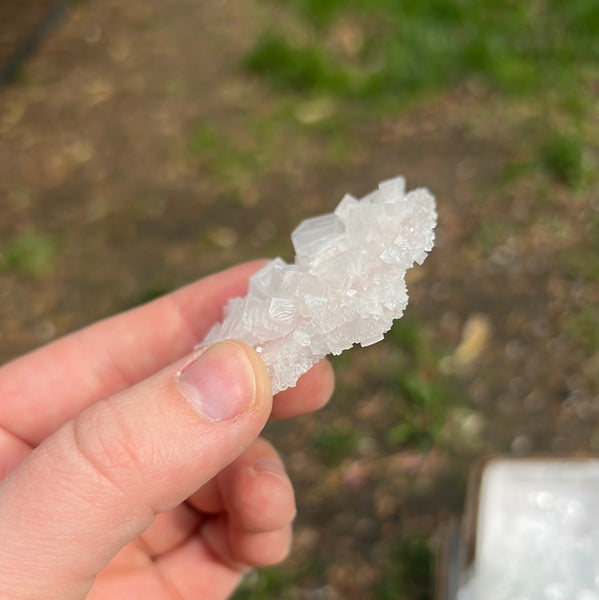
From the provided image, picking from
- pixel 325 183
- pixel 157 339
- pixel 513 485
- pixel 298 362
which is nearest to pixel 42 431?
pixel 157 339

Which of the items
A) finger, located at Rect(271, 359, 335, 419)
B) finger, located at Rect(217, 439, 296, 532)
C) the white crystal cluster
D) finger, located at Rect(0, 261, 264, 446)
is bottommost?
finger, located at Rect(217, 439, 296, 532)

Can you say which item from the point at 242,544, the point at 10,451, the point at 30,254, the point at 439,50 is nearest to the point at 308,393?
the point at 242,544

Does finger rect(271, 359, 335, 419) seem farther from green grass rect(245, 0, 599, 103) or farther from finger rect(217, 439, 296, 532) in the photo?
green grass rect(245, 0, 599, 103)

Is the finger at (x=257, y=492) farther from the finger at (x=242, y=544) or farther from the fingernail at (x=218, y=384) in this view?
the fingernail at (x=218, y=384)

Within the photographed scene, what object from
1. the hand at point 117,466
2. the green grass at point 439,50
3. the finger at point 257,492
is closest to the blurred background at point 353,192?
the green grass at point 439,50

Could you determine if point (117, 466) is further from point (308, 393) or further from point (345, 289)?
point (308, 393)

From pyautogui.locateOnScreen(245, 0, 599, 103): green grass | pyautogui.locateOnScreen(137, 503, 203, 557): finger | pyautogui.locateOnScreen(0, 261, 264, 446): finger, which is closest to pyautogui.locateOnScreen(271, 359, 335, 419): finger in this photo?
pyautogui.locateOnScreen(0, 261, 264, 446): finger
